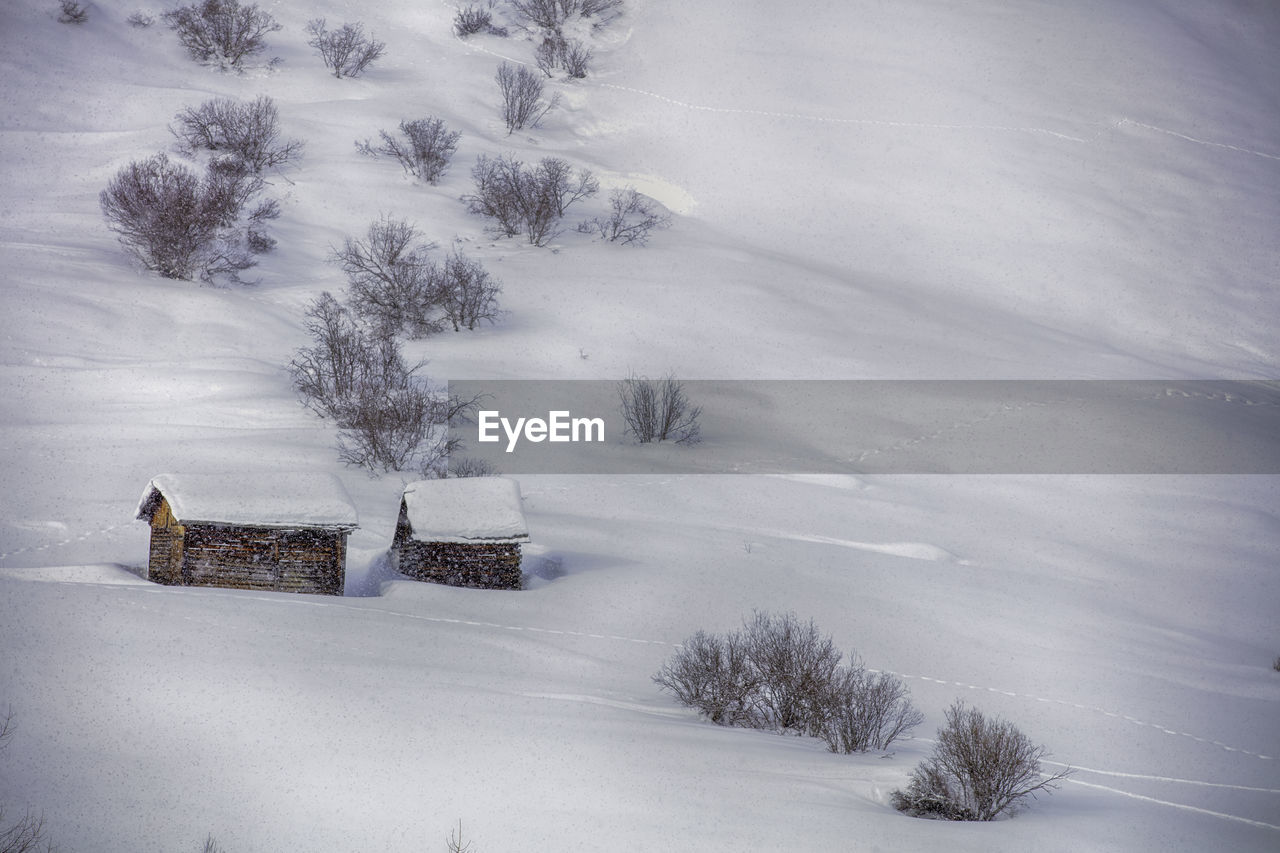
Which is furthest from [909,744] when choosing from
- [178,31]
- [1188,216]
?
[178,31]

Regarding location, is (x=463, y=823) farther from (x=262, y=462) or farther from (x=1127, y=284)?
(x=1127, y=284)

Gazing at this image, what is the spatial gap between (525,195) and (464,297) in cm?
584

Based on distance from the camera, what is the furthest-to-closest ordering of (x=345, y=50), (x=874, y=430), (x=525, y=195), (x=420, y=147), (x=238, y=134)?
(x=345, y=50)
(x=420, y=147)
(x=238, y=134)
(x=525, y=195)
(x=874, y=430)

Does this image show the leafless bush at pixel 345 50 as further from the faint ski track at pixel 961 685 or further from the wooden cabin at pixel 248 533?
the faint ski track at pixel 961 685

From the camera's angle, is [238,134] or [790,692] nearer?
[790,692]

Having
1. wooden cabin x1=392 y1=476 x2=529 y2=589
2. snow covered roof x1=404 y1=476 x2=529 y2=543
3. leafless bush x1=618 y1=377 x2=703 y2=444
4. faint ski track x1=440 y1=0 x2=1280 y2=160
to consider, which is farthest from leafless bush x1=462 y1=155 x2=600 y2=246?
wooden cabin x1=392 y1=476 x2=529 y2=589

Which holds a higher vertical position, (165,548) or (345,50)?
(345,50)

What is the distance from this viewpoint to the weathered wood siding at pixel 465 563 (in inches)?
466

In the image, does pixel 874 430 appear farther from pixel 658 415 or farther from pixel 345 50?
pixel 345 50

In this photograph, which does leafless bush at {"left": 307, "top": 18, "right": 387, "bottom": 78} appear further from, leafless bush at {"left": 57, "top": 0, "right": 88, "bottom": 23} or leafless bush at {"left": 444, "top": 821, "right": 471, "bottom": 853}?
leafless bush at {"left": 444, "top": 821, "right": 471, "bottom": 853}

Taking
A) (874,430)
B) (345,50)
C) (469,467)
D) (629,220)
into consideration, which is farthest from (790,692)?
(345,50)

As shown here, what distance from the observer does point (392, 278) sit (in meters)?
25.1

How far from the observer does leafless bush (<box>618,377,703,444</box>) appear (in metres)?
20.6

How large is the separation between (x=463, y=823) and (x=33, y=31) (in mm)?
36511
